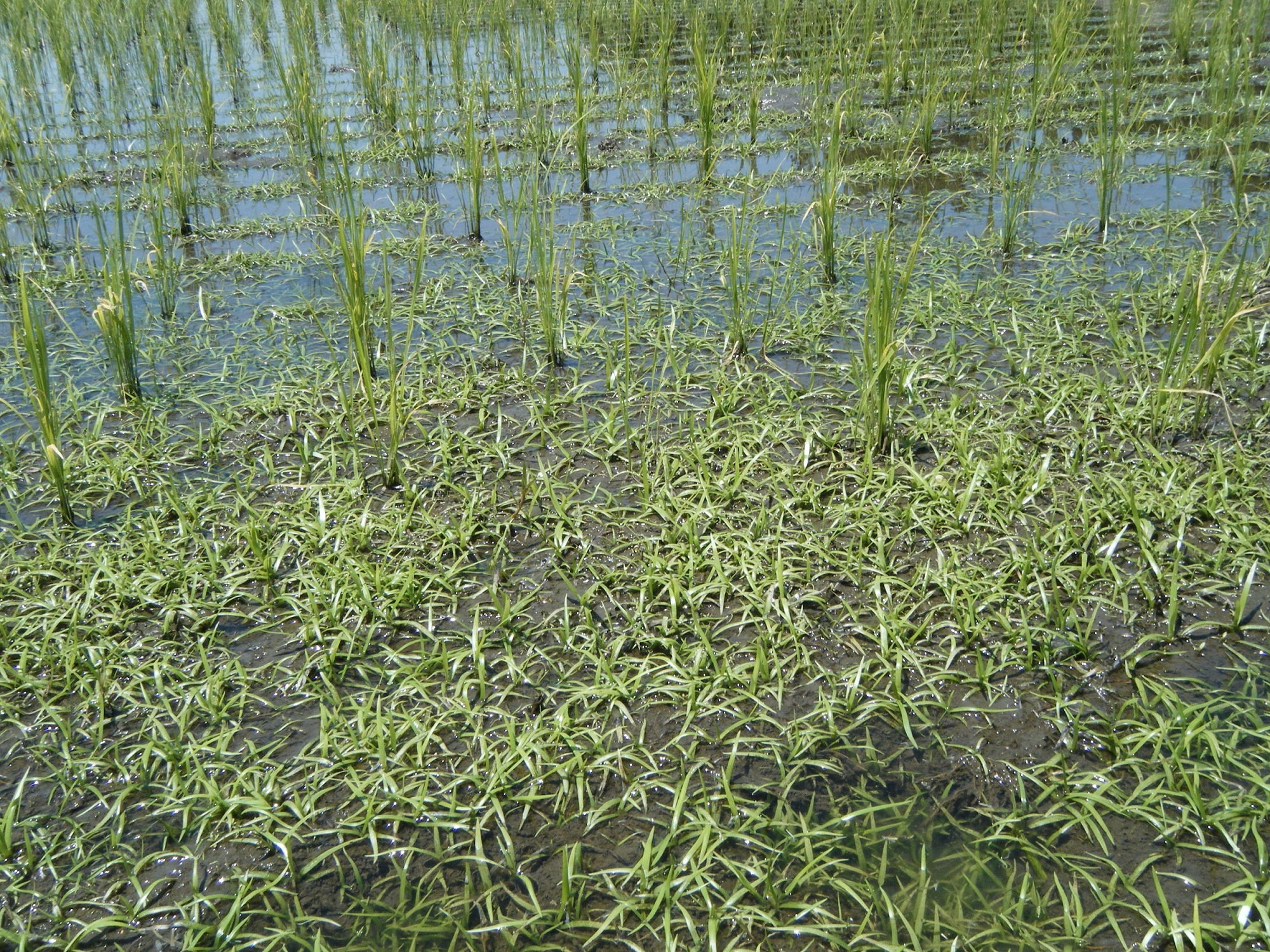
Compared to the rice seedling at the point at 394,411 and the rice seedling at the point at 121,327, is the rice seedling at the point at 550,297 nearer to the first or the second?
the rice seedling at the point at 394,411

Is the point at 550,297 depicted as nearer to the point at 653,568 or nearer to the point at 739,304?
the point at 739,304

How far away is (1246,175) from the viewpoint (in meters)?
4.54

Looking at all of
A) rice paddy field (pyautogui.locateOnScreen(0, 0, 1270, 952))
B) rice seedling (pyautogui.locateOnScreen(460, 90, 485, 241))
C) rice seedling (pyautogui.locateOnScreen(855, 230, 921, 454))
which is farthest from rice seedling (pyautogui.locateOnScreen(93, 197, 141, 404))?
rice seedling (pyautogui.locateOnScreen(855, 230, 921, 454))

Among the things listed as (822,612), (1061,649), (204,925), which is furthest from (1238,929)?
(204,925)

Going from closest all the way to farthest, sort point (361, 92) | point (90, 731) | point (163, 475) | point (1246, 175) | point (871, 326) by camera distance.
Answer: point (90, 731), point (163, 475), point (871, 326), point (1246, 175), point (361, 92)

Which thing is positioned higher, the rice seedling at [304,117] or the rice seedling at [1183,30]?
the rice seedling at [1183,30]

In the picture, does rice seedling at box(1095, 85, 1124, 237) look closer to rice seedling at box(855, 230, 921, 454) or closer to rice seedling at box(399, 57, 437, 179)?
rice seedling at box(855, 230, 921, 454)

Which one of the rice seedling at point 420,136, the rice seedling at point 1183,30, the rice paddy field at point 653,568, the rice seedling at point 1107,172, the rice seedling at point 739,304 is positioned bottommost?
the rice paddy field at point 653,568

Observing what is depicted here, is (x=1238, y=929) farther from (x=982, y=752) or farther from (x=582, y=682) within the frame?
(x=582, y=682)

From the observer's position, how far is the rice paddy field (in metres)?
1.71

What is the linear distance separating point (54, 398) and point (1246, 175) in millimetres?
5164

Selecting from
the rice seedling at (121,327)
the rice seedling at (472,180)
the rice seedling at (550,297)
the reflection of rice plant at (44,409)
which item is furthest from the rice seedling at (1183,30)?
the reflection of rice plant at (44,409)

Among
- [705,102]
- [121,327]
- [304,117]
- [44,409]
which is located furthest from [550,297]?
[304,117]

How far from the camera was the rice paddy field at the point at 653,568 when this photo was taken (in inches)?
67.2
